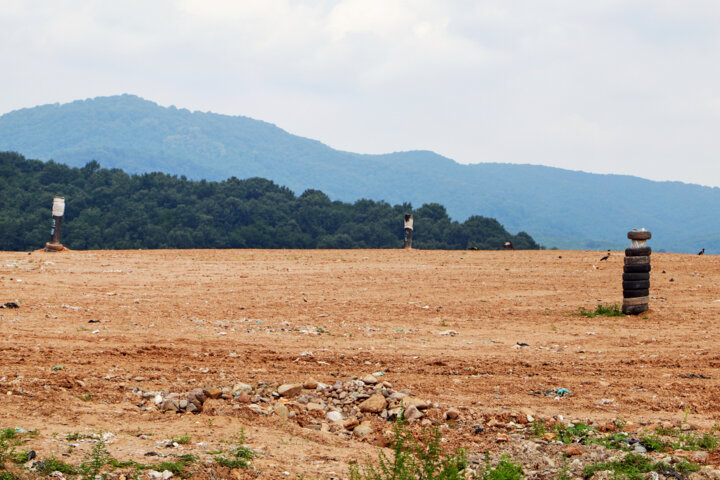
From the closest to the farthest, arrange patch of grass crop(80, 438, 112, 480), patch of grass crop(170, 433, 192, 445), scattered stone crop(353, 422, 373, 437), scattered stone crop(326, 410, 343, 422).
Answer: patch of grass crop(80, 438, 112, 480)
patch of grass crop(170, 433, 192, 445)
scattered stone crop(353, 422, 373, 437)
scattered stone crop(326, 410, 343, 422)

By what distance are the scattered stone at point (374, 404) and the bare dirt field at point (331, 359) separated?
0.07 m

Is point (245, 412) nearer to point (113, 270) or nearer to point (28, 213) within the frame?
point (113, 270)

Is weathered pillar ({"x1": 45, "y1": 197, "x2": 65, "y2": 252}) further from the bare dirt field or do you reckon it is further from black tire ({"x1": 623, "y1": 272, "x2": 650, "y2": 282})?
black tire ({"x1": 623, "y1": 272, "x2": 650, "y2": 282})

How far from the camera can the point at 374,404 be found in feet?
25.4

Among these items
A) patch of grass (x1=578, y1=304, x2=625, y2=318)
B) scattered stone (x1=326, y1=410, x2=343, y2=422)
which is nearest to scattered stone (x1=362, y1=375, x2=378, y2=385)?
scattered stone (x1=326, y1=410, x2=343, y2=422)

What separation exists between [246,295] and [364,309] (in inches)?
106

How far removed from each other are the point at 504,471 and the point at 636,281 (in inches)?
337

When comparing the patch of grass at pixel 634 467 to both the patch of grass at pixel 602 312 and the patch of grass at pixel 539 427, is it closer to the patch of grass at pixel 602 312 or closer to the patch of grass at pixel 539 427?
the patch of grass at pixel 539 427

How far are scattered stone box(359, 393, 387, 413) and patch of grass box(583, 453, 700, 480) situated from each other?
222 centimetres

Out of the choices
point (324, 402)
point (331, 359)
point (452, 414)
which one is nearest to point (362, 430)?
point (324, 402)

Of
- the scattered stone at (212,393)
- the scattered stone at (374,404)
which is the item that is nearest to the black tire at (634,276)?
the scattered stone at (374,404)

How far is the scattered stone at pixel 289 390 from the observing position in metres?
7.99

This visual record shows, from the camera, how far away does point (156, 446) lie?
643cm

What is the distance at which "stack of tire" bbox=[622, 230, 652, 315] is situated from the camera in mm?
13570
